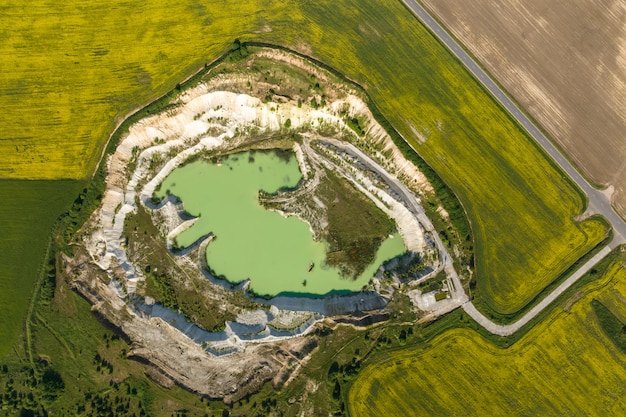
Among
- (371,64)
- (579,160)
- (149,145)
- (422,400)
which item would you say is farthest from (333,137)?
(422,400)

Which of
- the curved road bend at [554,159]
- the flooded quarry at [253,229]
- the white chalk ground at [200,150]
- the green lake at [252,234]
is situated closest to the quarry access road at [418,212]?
the flooded quarry at [253,229]

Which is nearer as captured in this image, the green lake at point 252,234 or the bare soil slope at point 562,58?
the bare soil slope at point 562,58

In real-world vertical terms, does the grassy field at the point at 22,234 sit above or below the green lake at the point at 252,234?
above

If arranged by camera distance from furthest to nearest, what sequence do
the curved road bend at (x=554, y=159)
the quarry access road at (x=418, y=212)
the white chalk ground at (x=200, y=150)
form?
1. the white chalk ground at (x=200, y=150)
2. the quarry access road at (x=418, y=212)
3. the curved road bend at (x=554, y=159)

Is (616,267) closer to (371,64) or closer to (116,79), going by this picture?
(371,64)

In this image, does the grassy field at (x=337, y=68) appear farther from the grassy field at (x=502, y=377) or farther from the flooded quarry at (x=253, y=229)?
the grassy field at (x=502, y=377)

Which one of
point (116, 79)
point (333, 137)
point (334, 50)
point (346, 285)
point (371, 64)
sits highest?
point (116, 79)

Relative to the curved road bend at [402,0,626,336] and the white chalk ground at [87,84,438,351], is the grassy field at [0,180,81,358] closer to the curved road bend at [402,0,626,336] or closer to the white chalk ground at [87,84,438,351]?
the white chalk ground at [87,84,438,351]
